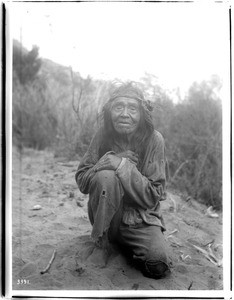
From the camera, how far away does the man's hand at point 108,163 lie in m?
3.11

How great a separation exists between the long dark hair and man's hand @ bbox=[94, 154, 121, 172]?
0.52 feet

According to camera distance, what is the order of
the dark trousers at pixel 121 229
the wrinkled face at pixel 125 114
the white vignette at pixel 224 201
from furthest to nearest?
1. the white vignette at pixel 224 201
2. the wrinkled face at pixel 125 114
3. the dark trousers at pixel 121 229

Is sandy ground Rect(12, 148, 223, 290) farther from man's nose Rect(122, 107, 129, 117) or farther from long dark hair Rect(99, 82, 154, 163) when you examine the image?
man's nose Rect(122, 107, 129, 117)

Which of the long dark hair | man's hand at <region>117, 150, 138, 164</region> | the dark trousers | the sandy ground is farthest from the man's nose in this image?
the sandy ground

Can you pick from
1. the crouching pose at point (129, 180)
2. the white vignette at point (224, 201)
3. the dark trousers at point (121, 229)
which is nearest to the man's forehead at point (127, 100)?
the crouching pose at point (129, 180)

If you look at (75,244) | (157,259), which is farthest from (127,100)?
(75,244)

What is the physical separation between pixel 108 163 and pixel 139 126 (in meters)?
0.41

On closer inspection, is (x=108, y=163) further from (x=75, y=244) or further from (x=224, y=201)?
(x=224, y=201)

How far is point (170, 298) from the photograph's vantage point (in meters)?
3.25

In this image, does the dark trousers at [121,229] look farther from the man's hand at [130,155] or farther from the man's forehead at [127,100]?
the man's forehead at [127,100]

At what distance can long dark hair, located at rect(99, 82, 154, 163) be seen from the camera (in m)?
3.21

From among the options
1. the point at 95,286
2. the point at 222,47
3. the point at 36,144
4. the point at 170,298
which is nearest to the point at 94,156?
the point at 95,286

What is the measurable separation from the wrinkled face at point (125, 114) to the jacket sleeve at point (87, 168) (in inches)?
9.1

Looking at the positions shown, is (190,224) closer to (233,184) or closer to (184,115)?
(233,184)
